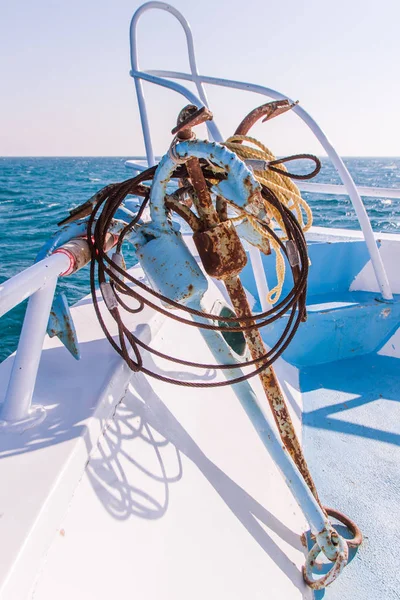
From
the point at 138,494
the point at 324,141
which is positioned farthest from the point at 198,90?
the point at 138,494

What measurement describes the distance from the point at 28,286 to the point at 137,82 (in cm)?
144

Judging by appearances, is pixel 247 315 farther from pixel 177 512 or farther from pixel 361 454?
pixel 361 454

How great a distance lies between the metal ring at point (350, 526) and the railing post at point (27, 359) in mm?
1183

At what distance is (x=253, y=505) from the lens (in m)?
1.39

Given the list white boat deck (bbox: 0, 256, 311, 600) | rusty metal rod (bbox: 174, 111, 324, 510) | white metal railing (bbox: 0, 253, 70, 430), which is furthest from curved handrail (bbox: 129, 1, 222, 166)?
white metal railing (bbox: 0, 253, 70, 430)

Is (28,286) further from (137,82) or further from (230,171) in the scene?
(137,82)

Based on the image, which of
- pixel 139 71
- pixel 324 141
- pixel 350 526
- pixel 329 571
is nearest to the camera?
pixel 329 571

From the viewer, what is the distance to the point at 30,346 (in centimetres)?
97

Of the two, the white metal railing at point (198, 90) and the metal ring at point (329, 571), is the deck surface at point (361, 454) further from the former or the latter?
the white metal railing at point (198, 90)

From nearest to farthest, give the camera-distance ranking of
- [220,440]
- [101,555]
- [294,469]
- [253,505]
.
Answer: [101,555] → [294,469] → [253,505] → [220,440]

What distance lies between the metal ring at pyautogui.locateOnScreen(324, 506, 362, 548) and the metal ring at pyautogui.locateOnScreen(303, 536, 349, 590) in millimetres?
246

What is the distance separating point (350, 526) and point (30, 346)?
134 cm

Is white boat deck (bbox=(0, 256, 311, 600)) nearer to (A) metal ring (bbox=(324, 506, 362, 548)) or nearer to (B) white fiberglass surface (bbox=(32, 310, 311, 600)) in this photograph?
(B) white fiberglass surface (bbox=(32, 310, 311, 600))

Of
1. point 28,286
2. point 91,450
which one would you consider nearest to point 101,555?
point 91,450
